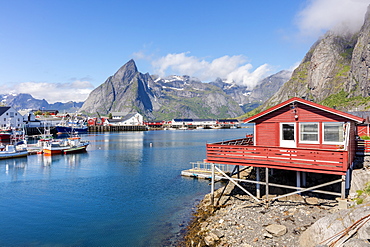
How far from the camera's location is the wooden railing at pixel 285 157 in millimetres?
18391

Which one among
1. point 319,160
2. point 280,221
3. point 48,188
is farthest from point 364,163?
point 48,188

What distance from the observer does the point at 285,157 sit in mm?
20406

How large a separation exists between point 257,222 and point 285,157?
17.1 feet

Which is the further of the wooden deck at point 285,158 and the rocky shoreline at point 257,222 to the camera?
the wooden deck at point 285,158

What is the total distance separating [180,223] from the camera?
78.9 feet

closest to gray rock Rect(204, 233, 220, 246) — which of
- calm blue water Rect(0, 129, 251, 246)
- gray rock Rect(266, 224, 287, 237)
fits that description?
gray rock Rect(266, 224, 287, 237)

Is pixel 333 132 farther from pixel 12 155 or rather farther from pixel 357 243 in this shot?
pixel 12 155

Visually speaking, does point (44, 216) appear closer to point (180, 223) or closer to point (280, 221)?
point (180, 223)

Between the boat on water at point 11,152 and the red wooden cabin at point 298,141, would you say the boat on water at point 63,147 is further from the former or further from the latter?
the red wooden cabin at point 298,141

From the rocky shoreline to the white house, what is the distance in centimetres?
14805

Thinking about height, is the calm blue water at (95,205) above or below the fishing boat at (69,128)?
below

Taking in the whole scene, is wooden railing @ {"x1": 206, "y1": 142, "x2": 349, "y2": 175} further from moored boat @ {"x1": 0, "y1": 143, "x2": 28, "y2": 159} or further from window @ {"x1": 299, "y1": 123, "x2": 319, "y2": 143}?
moored boat @ {"x1": 0, "y1": 143, "x2": 28, "y2": 159}

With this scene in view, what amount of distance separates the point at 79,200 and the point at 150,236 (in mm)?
14426

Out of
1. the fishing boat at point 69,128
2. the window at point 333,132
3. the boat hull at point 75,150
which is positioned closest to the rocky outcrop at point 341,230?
the window at point 333,132
